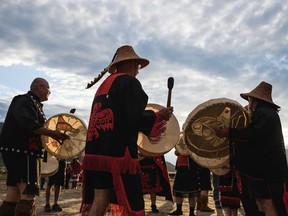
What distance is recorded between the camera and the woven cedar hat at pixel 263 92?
15.3 feet

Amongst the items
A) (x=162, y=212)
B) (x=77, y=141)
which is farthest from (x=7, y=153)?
(x=162, y=212)

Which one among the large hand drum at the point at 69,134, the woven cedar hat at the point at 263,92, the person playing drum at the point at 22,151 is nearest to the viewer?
the person playing drum at the point at 22,151

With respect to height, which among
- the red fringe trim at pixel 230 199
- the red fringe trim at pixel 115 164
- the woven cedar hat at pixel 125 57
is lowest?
the red fringe trim at pixel 230 199

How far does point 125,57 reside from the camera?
3896 mm

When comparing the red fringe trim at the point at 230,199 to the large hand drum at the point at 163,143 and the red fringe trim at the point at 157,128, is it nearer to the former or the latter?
the large hand drum at the point at 163,143

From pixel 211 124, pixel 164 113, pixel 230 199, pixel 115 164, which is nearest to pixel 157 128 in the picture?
pixel 164 113

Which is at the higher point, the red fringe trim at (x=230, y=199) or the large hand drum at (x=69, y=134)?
the large hand drum at (x=69, y=134)

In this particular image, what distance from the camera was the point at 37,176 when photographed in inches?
172

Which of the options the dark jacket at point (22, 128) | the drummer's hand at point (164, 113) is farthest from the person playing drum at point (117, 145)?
the dark jacket at point (22, 128)

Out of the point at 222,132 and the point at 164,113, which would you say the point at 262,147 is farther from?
the point at 164,113

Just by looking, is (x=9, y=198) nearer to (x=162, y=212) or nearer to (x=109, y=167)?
(x=109, y=167)

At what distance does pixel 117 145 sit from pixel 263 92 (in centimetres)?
218

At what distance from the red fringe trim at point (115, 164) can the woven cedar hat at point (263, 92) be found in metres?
1.96

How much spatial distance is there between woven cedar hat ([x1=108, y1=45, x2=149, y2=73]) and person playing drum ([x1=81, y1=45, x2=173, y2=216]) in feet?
0.96
